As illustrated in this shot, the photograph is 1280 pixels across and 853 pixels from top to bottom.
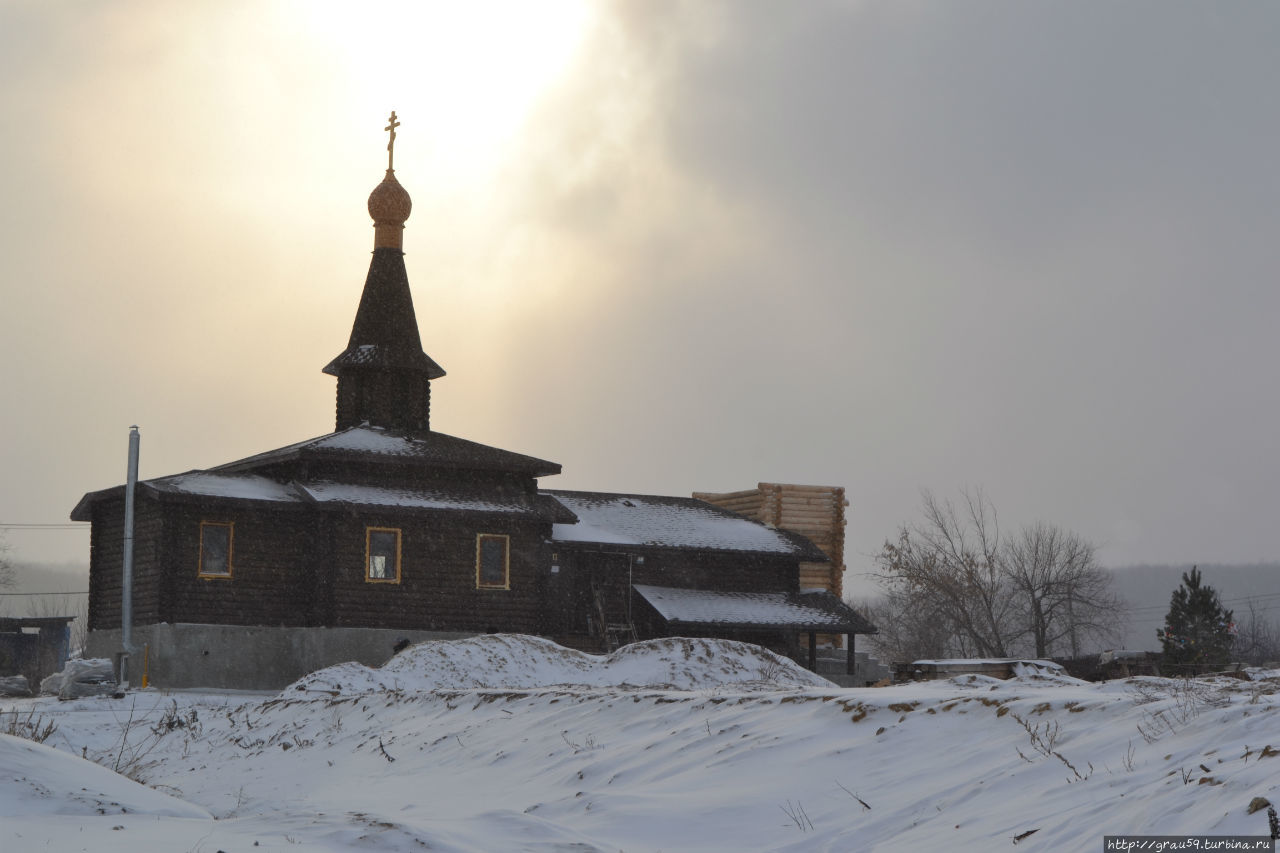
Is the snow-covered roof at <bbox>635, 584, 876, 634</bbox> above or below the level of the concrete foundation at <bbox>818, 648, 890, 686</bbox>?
above

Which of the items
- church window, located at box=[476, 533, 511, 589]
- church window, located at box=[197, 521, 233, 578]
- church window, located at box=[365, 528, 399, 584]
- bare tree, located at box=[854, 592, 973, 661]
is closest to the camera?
church window, located at box=[197, 521, 233, 578]

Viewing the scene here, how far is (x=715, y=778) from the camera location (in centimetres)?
1074

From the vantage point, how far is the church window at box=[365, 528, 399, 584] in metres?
34.7

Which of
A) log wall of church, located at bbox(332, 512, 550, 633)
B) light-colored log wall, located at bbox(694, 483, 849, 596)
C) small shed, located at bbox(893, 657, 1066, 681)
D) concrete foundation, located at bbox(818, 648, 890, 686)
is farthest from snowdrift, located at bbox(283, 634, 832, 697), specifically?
light-colored log wall, located at bbox(694, 483, 849, 596)

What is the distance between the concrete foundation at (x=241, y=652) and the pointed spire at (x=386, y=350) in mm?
7346

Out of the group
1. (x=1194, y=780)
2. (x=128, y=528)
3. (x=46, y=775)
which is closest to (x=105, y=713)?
(x=128, y=528)

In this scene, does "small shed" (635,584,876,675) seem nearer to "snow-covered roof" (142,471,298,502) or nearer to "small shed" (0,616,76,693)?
"snow-covered roof" (142,471,298,502)

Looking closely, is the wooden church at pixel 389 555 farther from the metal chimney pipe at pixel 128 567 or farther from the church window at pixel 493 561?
the metal chimney pipe at pixel 128 567

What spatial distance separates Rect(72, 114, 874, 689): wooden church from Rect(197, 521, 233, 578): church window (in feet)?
0.14

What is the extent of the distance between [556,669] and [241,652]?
1082 centimetres

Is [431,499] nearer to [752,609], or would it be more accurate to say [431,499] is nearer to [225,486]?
[225,486]

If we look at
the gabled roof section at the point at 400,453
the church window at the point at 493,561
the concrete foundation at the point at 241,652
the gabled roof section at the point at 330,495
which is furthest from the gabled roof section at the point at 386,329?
the concrete foundation at the point at 241,652

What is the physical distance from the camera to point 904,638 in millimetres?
94688

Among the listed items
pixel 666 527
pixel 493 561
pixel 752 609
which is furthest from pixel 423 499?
pixel 752 609
